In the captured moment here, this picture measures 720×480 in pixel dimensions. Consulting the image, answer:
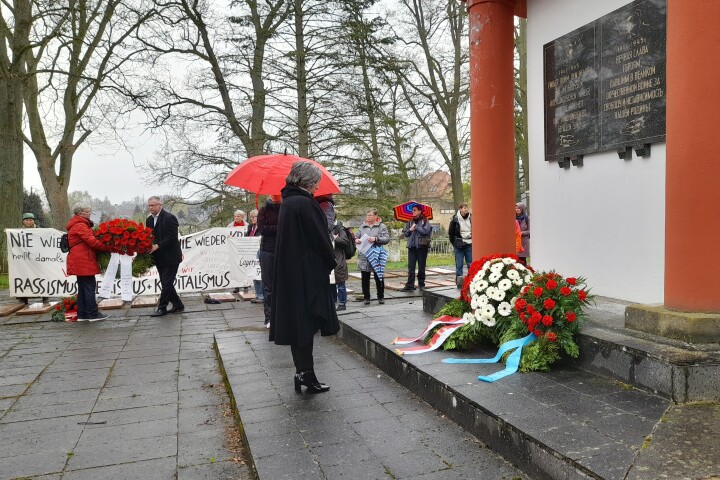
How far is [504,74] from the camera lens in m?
6.19

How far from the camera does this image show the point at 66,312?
9648 millimetres

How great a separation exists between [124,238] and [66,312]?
5.99 feet

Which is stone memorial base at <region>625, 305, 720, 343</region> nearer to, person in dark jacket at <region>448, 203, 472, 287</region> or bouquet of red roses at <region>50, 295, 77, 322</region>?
person in dark jacket at <region>448, 203, 472, 287</region>

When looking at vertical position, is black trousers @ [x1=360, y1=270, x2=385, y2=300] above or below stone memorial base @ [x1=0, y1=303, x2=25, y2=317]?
above

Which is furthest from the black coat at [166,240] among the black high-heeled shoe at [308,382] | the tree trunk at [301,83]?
the tree trunk at [301,83]

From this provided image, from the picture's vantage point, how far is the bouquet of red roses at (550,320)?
423 centimetres

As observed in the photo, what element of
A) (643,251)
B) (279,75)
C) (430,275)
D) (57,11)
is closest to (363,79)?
(279,75)

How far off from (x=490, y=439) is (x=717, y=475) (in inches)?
49.5

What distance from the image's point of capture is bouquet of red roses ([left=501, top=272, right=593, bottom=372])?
167 inches

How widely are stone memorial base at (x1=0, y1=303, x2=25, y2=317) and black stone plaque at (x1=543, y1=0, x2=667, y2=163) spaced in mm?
9352

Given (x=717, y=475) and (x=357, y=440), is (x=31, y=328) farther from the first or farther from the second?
(x=717, y=475)

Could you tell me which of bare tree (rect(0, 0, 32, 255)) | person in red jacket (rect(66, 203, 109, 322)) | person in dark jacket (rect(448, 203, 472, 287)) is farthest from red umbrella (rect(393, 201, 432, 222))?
bare tree (rect(0, 0, 32, 255))

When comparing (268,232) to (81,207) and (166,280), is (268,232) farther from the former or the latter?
(81,207)

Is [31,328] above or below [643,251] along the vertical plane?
below
